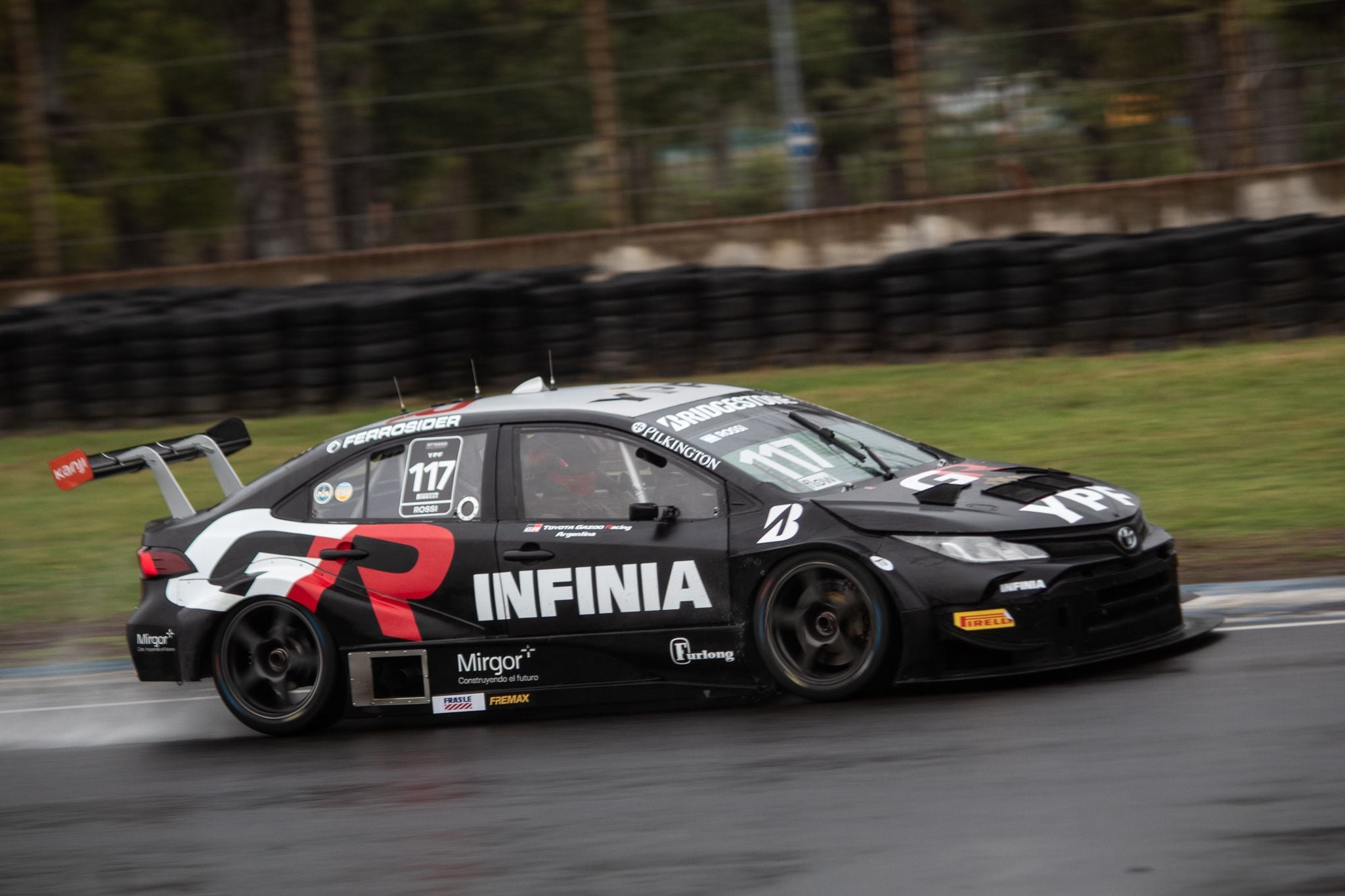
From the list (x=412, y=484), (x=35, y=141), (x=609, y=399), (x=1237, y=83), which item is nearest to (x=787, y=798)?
(x=609, y=399)

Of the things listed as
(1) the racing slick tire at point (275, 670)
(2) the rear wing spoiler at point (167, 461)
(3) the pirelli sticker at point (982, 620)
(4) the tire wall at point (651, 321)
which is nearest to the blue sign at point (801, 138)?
(4) the tire wall at point (651, 321)

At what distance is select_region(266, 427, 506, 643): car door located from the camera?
706 cm

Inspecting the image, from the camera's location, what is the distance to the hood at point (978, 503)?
6355 millimetres

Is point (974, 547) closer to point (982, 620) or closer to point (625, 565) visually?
point (982, 620)

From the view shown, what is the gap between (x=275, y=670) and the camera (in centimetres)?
743

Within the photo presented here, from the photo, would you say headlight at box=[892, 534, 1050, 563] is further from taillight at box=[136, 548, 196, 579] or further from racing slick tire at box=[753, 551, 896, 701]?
taillight at box=[136, 548, 196, 579]

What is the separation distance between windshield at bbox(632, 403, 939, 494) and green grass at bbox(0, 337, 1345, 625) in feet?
7.95

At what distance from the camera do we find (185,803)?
6.37m

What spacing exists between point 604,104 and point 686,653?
40.2 ft

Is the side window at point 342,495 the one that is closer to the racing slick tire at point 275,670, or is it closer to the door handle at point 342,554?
the door handle at point 342,554

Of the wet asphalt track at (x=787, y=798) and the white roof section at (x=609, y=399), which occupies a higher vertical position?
the white roof section at (x=609, y=399)

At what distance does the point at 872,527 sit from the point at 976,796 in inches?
57.3

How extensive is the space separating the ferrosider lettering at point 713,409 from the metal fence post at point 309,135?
11772 mm

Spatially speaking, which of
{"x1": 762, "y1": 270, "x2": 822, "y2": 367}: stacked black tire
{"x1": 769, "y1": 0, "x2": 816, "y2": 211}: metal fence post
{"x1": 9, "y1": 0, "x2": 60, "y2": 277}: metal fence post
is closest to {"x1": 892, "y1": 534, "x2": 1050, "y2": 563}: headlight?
{"x1": 762, "y1": 270, "x2": 822, "y2": 367}: stacked black tire
